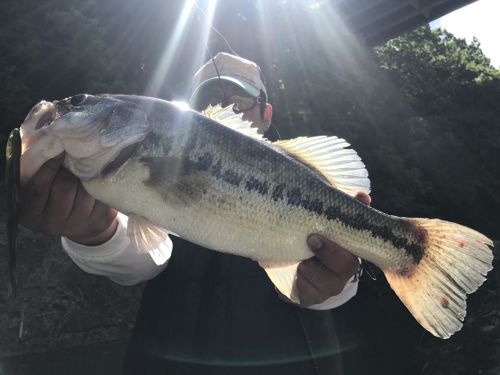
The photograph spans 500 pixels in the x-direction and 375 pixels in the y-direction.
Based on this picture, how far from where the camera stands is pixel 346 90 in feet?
37.1

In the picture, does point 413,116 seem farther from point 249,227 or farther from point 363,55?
point 249,227

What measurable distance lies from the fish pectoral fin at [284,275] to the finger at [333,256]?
0.51 feet

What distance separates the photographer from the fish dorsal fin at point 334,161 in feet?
7.52

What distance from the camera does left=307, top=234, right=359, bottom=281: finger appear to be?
216 centimetres

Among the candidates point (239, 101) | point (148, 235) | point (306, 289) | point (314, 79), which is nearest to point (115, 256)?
point (148, 235)

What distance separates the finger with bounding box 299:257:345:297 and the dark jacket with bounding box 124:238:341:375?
58 centimetres

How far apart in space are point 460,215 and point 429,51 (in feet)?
25.3

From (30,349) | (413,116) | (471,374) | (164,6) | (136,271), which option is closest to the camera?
(136,271)

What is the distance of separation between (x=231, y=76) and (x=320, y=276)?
1.85m

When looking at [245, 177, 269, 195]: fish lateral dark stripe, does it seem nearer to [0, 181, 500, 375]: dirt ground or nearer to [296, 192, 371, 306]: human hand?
[296, 192, 371, 306]: human hand

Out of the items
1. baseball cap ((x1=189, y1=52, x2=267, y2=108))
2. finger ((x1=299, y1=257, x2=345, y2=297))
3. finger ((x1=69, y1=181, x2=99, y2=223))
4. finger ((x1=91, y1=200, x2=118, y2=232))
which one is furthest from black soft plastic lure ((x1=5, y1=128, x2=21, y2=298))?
baseball cap ((x1=189, y1=52, x2=267, y2=108))

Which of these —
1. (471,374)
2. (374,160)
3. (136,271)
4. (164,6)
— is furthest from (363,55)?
(136,271)

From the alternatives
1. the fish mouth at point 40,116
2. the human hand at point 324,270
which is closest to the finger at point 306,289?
the human hand at point 324,270

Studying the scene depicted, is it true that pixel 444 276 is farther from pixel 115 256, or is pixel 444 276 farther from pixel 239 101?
pixel 239 101
